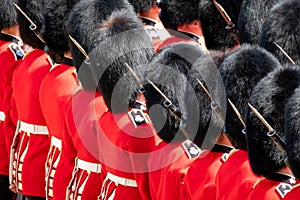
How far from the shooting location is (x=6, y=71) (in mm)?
6648

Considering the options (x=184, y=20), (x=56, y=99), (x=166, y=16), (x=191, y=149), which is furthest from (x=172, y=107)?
(x=166, y=16)

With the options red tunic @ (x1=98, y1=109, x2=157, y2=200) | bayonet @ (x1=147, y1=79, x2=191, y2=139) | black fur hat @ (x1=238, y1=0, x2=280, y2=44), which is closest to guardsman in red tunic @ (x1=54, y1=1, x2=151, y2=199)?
red tunic @ (x1=98, y1=109, x2=157, y2=200)

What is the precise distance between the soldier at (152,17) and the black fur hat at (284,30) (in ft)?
3.50

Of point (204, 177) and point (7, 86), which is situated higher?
point (204, 177)

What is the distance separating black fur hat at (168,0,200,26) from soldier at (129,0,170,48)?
12cm

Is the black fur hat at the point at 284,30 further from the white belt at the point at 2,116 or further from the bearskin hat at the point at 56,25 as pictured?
the white belt at the point at 2,116

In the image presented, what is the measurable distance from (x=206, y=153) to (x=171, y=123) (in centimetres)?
23

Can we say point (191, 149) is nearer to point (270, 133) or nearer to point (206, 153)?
point (206, 153)

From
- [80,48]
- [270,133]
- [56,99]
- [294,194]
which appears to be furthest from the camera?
[56,99]

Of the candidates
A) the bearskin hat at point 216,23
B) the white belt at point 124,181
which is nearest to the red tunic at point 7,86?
the bearskin hat at point 216,23

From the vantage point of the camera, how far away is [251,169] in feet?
14.5

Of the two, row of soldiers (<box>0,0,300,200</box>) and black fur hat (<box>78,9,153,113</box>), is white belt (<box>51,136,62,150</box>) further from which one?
black fur hat (<box>78,9,153,113</box>)

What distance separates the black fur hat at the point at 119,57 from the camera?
5.14m

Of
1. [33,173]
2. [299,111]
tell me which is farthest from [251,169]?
[33,173]
